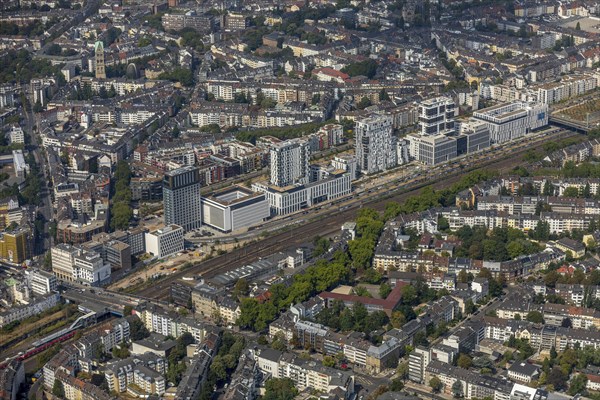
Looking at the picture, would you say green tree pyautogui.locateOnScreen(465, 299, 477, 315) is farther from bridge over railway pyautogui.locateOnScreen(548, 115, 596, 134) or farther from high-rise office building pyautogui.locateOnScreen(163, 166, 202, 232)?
bridge over railway pyautogui.locateOnScreen(548, 115, 596, 134)

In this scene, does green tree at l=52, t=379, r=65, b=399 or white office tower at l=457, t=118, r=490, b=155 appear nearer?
green tree at l=52, t=379, r=65, b=399

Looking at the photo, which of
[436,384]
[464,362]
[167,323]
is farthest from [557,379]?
[167,323]

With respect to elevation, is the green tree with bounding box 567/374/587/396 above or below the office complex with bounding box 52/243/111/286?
below

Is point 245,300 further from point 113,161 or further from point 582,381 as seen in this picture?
point 113,161

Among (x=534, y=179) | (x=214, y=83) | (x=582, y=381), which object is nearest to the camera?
(x=582, y=381)

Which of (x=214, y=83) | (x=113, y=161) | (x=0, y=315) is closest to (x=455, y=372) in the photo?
(x=0, y=315)

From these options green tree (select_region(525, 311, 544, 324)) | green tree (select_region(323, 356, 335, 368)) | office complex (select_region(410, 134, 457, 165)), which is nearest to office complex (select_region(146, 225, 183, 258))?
green tree (select_region(323, 356, 335, 368))
